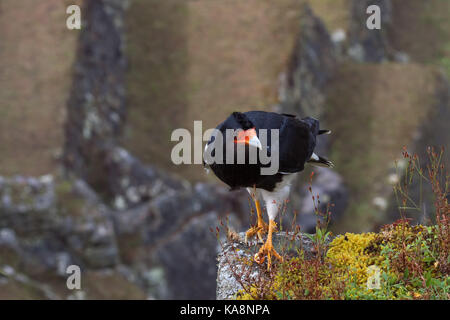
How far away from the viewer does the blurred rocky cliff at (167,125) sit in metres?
28.7

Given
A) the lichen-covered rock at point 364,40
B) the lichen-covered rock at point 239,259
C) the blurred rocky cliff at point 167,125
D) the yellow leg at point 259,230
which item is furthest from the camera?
the lichen-covered rock at point 364,40

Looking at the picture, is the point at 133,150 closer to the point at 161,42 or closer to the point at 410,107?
the point at 161,42

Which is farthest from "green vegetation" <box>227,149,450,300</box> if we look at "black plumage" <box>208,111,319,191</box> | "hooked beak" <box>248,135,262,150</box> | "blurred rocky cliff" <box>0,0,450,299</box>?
"blurred rocky cliff" <box>0,0,450,299</box>

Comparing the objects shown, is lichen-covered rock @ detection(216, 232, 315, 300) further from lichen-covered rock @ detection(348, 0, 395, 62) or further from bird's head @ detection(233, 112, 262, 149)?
lichen-covered rock @ detection(348, 0, 395, 62)

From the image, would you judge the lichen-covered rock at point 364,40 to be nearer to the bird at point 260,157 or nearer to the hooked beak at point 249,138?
the bird at point 260,157

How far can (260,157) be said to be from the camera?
24.2 feet

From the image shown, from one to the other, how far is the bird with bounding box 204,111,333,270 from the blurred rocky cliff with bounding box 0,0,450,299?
16044 mm

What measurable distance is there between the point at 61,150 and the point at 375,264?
2632cm

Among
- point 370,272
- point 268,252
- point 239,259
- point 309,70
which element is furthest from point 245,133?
point 309,70

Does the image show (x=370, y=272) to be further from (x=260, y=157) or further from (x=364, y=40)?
(x=364, y=40)

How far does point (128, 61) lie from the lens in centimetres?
4697

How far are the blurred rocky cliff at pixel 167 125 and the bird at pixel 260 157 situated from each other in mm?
16044

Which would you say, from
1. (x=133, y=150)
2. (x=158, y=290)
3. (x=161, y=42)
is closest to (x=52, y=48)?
(x=133, y=150)

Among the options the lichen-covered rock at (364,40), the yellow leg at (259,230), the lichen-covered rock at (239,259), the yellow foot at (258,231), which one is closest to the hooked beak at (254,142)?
the lichen-covered rock at (239,259)
